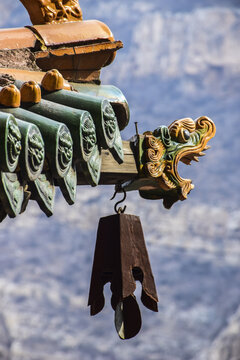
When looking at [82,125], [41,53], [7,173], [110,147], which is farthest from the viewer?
[41,53]

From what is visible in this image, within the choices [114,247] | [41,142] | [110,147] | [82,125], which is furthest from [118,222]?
[41,142]

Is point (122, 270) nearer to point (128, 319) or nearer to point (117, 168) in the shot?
point (128, 319)

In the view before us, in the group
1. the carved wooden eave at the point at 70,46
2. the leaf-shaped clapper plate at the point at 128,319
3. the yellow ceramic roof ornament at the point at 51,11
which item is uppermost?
the yellow ceramic roof ornament at the point at 51,11

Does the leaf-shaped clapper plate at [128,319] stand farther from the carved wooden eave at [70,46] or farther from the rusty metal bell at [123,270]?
the carved wooden eave at [70,46]

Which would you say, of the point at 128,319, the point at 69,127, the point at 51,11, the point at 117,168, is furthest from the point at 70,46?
the point at 128,319

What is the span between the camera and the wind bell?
11.8 ft

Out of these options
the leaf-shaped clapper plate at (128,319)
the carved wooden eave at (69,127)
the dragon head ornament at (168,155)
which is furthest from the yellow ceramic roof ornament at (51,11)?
the leaf-shaped clapper plate at (128,319)

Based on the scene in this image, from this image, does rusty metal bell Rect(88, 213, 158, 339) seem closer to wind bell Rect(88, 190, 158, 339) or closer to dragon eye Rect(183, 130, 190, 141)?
wind bell Rect(88, 190, 158, 339)

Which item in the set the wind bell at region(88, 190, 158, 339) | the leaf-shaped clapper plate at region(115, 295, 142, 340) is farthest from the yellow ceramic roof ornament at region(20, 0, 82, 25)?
the leaf-shaped clapper plate at region(115, 295, 142, 340)

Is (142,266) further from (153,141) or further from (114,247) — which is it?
(153,141)

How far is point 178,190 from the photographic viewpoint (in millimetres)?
3779

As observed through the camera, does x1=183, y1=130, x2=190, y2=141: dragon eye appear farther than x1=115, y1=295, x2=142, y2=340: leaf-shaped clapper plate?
Yes

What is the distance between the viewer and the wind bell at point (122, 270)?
11.8 ft

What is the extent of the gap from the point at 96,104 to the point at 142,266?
913 mm
